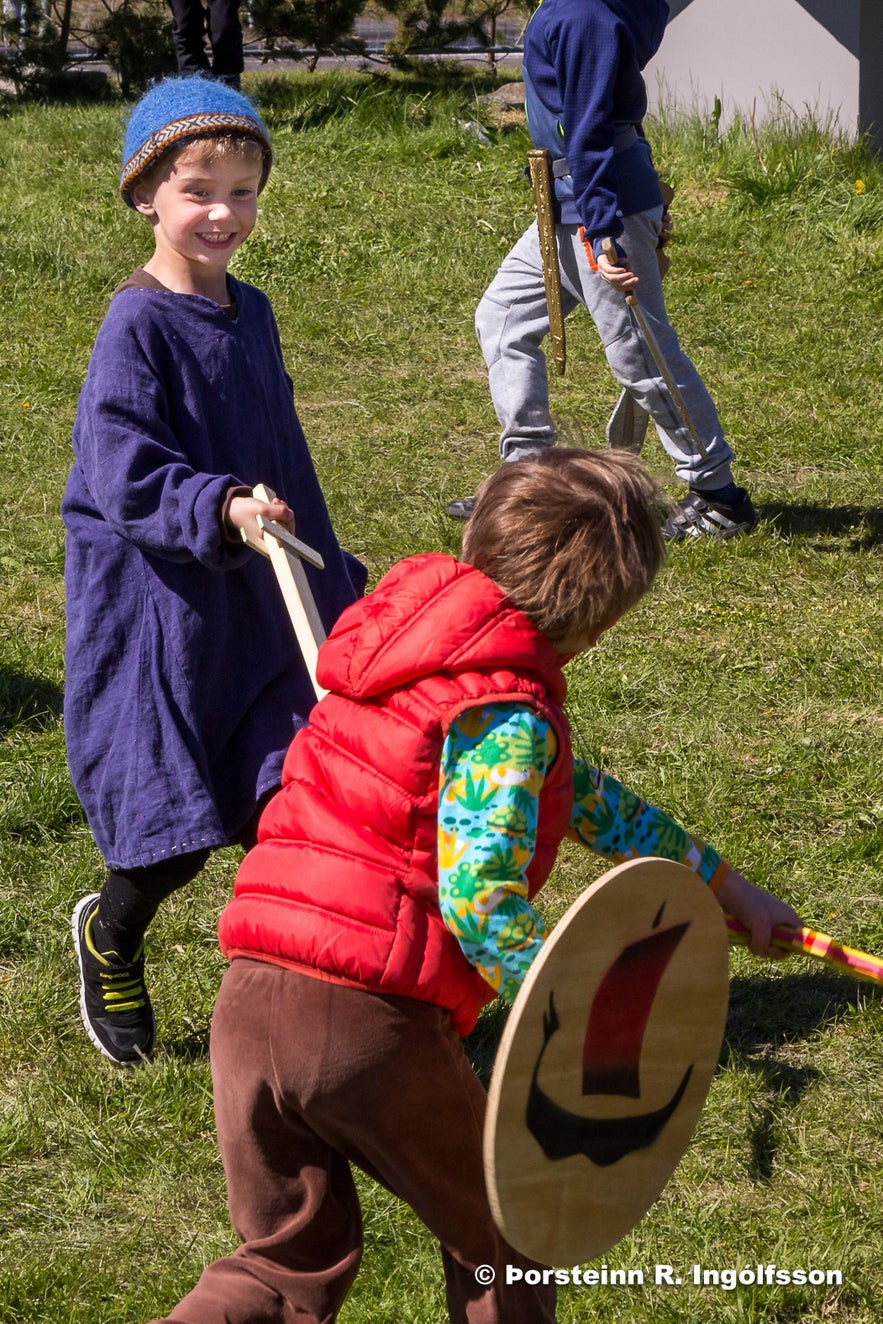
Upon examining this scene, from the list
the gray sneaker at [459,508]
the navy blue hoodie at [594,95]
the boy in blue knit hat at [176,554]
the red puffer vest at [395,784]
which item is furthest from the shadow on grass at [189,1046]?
the navy blue hoodie at [594,95]

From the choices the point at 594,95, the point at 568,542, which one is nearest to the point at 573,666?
the point at 594,95

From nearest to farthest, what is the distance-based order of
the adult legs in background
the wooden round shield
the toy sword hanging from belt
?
the wooden round shield < the toy sword hanging from belt < the adult legs in background

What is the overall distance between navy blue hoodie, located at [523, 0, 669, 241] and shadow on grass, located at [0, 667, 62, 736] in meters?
2.19

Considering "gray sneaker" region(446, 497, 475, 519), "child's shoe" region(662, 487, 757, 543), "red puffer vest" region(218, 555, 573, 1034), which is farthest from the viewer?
"gray sneaker" region(446, 497, 475, 519)

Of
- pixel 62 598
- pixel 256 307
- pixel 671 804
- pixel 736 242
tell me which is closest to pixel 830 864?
pixel 671 804

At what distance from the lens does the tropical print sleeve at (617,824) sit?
89.4 inches

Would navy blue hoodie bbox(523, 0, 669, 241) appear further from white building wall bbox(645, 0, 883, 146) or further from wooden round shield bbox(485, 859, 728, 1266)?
white building wall bbox(645, 0, 883, 146)

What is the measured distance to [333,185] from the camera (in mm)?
9141

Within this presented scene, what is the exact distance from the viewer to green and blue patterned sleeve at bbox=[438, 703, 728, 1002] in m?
1.87

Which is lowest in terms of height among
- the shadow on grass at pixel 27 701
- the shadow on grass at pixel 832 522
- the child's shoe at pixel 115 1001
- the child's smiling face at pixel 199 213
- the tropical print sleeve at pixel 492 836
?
the shadow on grass at pixel 832 522

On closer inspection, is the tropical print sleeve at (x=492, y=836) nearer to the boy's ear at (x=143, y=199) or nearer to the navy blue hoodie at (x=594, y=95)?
the boy's ear at (x=143, y=199)

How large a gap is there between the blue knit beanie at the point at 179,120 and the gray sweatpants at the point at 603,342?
2688mm

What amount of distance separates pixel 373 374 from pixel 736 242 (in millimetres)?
2288

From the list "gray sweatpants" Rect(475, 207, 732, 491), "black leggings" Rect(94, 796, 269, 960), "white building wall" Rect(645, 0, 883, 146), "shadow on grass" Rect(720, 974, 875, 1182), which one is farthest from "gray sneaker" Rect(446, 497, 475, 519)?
"white building wall" Rect(645, 0, 883, 146)
